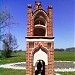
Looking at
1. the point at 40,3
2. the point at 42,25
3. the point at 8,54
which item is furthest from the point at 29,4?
the point at 8,54

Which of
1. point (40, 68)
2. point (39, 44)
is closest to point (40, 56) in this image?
point (39, 44)

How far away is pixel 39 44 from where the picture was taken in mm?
12398

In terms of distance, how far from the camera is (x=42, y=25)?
43.1 feet

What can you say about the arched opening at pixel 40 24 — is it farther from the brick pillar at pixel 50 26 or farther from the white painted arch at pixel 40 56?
the white painted arch at pixel 40 56

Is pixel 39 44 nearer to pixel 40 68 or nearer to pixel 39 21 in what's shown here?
pixel 39 21

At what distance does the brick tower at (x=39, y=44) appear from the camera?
1241 cm

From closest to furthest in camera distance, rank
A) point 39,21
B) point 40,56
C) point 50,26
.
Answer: point 40,56
point 50,26
point 39,21

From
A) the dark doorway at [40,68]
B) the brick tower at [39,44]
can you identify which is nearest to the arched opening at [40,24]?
the brick tower at [39,44]

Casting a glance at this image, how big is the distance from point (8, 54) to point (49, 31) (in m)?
36.5

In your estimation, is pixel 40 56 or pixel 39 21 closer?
pixel 40 56

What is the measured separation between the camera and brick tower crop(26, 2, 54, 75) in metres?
12.4

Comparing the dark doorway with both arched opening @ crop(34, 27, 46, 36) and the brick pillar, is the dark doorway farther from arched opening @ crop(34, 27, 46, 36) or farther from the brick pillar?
the brick pillar

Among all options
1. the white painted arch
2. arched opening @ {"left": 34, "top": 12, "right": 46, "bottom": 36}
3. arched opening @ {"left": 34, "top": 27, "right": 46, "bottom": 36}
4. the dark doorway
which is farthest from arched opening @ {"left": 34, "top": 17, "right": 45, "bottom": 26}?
the dark doorway

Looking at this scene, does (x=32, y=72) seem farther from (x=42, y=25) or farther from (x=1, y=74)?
(x=1, y=74)
